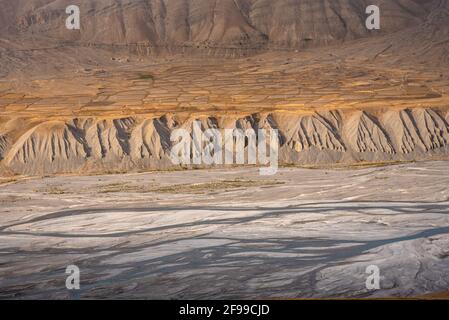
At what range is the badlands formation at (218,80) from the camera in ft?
179

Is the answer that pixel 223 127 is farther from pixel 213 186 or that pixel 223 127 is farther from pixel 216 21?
pixel 216 21

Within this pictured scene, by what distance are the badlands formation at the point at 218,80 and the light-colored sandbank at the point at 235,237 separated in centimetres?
1190

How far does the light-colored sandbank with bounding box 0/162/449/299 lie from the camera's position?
1820 cm

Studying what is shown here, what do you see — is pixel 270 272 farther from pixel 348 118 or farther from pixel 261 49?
pixel 261 49

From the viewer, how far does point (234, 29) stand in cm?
11431

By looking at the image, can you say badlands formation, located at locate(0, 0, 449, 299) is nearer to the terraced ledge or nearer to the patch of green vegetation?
the terraced ledge

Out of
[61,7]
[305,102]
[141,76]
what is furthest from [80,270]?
[61,7]

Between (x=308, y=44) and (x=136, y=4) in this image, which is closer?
(x=308, y=44)

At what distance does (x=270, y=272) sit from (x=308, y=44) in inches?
3696

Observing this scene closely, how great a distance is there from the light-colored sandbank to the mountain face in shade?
238 ft

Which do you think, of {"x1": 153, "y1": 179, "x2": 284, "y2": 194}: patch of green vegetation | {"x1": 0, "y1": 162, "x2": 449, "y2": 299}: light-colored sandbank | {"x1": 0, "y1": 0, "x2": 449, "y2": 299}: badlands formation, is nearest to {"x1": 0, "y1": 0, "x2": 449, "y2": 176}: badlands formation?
{"x1": 0, "y1": 0, "x2": 449, "y2": 299}: badlands formation

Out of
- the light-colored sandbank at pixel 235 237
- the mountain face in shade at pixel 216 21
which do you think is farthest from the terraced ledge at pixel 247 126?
the mountain face in shade at pixel 216 21

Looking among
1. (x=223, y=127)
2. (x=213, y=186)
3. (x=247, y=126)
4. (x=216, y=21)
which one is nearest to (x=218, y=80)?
(x=223, y=127)

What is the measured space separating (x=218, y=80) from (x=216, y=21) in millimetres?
42431
